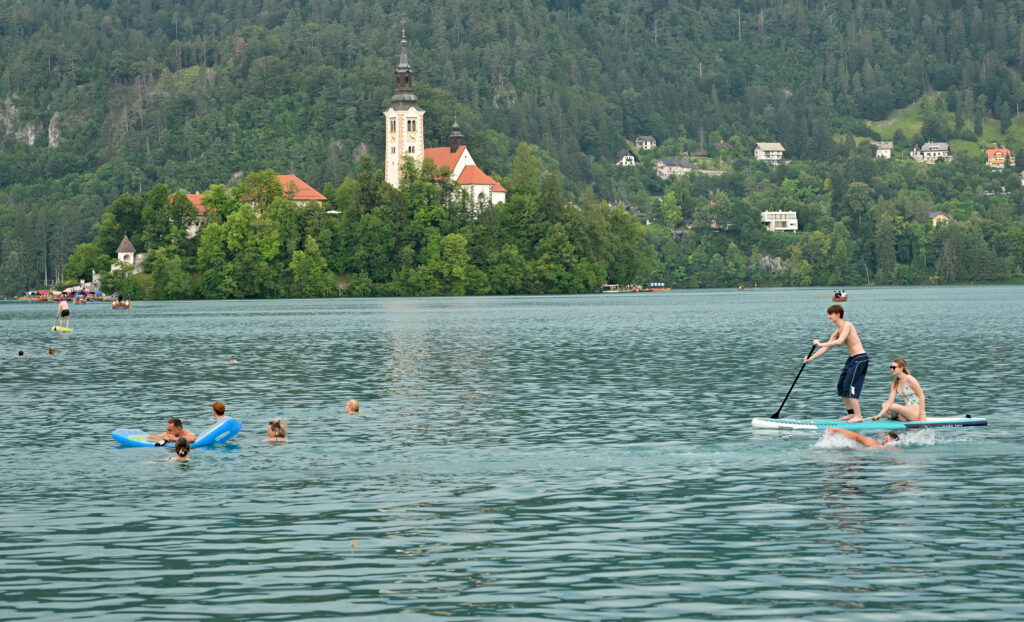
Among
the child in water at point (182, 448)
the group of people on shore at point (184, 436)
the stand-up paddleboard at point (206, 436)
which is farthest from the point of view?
the stand-up paddleboard at point (206, 436)

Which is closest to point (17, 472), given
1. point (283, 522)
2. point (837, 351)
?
point (283, 522)

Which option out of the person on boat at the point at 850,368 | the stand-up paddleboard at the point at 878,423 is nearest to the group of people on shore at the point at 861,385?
the person on boat at the point at 850,368

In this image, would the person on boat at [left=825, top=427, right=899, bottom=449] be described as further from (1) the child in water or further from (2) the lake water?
(1) the child in water

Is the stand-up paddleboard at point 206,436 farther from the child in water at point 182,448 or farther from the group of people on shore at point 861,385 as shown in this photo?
the group of people on shore at point 861,385

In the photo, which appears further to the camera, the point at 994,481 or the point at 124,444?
the point at 124,444

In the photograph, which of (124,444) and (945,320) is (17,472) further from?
(945,320)

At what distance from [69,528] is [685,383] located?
115ft

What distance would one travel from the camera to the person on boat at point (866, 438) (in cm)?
3409

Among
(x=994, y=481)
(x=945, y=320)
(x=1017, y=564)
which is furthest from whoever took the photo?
(x=945, y=320)

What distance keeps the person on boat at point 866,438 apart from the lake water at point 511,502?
0.49 metres

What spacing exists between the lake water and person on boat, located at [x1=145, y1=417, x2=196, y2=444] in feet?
1.66

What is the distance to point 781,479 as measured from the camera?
95.8 feet

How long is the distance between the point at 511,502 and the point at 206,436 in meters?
12.8

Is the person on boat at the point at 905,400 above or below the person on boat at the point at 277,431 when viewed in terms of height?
above
